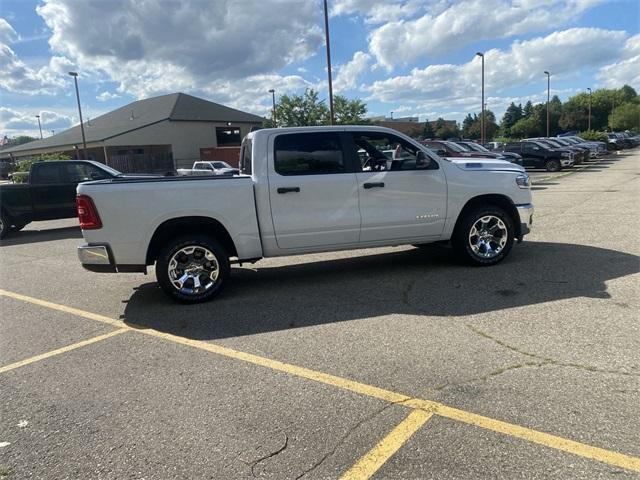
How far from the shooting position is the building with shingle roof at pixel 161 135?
4381 cm

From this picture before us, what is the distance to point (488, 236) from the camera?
21.4ft

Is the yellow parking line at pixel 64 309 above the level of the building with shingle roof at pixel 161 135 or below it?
below

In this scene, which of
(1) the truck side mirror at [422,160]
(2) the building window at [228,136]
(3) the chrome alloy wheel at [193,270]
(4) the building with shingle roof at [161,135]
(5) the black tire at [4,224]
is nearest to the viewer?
(3) the chrome alloy wheel at [193,270]

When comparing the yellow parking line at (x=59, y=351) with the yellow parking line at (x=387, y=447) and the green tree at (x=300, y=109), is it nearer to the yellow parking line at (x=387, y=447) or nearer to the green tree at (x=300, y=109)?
the yellow parking line at (x=387, y=447)

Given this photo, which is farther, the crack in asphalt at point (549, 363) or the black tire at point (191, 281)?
the black tire at point (191, 281)

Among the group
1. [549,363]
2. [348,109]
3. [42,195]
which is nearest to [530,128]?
[348,109]

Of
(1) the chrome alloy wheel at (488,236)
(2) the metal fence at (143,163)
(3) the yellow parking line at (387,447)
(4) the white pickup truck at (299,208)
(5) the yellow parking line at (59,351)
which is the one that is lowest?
(3) the yellow parking line at (387,447)

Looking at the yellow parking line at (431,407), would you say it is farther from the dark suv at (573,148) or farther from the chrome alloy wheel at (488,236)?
the dark suv at (573,148)

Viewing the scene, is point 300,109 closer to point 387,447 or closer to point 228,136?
→ point 228,136

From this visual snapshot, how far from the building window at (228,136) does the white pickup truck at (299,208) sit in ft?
152

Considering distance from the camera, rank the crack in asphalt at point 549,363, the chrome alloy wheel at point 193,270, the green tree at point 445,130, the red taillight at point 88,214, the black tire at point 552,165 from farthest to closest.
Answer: the green tree at point 445,130
the black tire at point 552,165
the chrome alloy wheel at point 193,270
the red taillight at point 88,214
the crack in asphalt at point 549,363

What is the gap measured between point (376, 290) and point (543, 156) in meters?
23.6

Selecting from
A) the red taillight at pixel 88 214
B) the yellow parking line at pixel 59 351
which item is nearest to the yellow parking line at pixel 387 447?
the yellow parking line at pixel 59 351

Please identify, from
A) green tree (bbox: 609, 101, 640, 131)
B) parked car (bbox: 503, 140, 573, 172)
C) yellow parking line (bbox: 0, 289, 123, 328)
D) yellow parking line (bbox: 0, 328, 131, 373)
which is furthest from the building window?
green tree (bbox: 609, 101, 640, 131)
